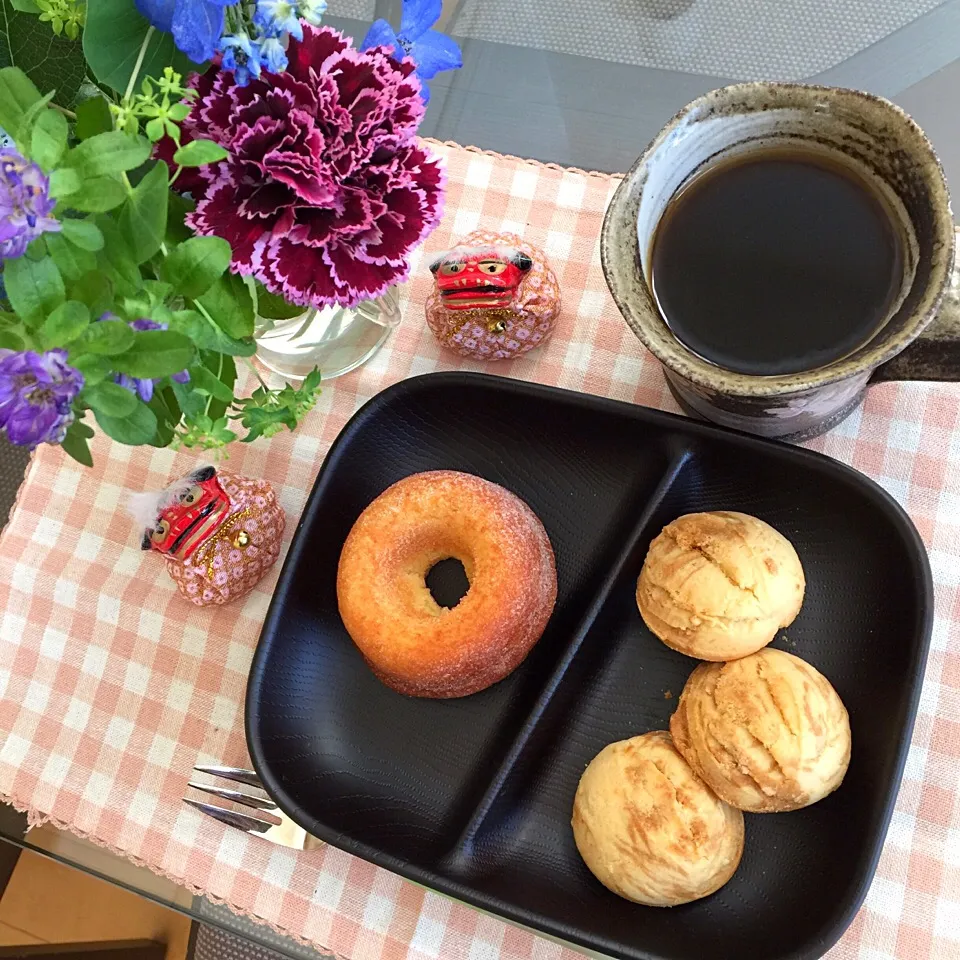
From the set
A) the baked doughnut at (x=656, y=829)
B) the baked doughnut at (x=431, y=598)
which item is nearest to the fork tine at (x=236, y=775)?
the baked doughnut at (x=431, y=598)

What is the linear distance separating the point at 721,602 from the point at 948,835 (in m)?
0.32

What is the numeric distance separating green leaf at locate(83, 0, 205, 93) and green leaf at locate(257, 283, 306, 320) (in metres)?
0.16

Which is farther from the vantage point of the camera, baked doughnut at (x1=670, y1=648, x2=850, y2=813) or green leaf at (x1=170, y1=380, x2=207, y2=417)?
baked doughnut at (x1=670, y1=648, x2=850, y2=813)

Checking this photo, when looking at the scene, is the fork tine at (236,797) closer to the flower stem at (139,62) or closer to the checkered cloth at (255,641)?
the checkered cloth at (255,641)

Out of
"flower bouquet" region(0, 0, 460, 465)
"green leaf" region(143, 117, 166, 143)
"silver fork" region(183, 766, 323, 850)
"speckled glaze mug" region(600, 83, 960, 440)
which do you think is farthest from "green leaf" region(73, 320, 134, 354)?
"silver fork" region(183, 766, 323, 850)

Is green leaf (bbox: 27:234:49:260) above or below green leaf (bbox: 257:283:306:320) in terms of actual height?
above

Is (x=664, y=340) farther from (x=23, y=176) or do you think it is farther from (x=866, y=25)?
(x=866, y=25)

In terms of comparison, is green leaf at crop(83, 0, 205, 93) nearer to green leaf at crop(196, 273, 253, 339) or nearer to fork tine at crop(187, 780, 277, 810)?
green leaf at crop(196, 273, 253, 339)

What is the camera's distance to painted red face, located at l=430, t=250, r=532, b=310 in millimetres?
863

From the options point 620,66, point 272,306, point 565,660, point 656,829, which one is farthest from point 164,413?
point 620,66

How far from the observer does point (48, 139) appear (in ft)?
1.45

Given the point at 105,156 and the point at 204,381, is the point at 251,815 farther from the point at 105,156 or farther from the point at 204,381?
the point at 105,156

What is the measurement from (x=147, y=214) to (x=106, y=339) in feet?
0.28

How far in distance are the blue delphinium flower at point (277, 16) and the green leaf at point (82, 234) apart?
155 mm
